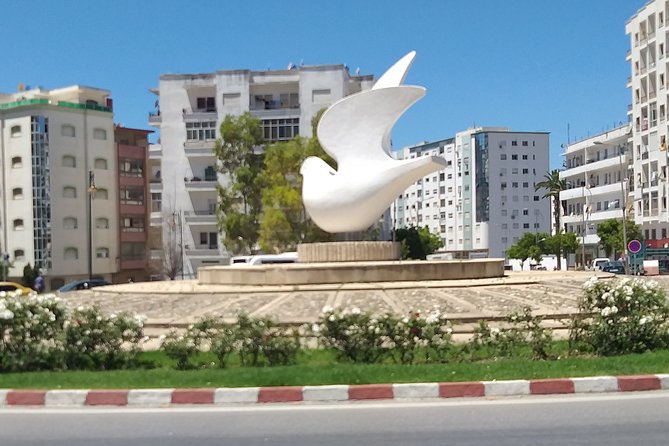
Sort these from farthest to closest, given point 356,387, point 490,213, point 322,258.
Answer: point 490,213, point 322,258, point 356,387

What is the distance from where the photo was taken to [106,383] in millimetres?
11492

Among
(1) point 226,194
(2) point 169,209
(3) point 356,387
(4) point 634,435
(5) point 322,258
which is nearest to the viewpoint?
(4) point 634,435

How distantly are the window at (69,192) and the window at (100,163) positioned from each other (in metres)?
2.31

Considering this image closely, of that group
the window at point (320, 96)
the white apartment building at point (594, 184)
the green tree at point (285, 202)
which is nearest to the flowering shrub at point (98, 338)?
the green tree at point (285, 202)

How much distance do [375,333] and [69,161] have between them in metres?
47.1

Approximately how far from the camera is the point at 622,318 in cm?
1323

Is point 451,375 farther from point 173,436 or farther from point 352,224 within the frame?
point 352,224

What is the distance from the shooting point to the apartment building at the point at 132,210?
60438 mm

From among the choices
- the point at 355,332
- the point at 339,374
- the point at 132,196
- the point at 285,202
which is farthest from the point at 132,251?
the point at 339,374

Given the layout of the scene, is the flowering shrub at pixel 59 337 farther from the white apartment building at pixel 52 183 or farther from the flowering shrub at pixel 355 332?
the white apartment building at pixel 52 183

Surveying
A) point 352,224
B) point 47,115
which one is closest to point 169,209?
point 47,115

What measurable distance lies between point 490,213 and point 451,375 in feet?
287

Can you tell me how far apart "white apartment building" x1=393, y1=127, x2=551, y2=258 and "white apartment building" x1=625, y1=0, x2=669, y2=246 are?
2943 cm

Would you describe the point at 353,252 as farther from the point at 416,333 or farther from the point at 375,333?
the point at 375,333
